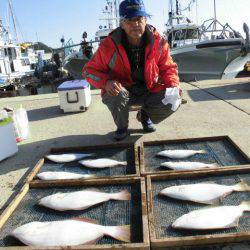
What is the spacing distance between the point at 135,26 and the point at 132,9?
0.16 meters

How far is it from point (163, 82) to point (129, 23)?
0.71 meters

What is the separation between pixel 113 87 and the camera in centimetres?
336

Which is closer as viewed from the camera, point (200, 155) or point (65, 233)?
point (65, 233)

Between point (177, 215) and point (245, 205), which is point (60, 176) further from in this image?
point (245, 205)

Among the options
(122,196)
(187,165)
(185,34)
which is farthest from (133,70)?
(185,34)

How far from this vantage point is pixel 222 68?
481 inches

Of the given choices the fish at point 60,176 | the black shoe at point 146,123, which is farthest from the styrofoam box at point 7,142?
the black shoe at point 146,123

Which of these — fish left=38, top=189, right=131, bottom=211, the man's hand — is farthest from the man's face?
fish left=38, top=189, right=131, bottom=211

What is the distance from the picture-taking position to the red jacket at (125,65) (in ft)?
11.5

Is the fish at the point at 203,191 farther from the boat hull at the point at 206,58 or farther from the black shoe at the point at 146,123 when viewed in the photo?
the boat hull at the point at 206,58

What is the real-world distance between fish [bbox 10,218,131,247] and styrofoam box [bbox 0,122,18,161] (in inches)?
60.8

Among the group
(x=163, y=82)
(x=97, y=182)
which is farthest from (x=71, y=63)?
(x=97, y=182)

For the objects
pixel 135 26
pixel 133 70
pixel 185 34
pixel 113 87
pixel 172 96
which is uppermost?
pixel 135 26

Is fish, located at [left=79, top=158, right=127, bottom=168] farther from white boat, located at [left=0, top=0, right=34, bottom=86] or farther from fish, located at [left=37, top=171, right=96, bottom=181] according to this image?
white boat, located at [left=0, top=0, right=34, bottom=86]
